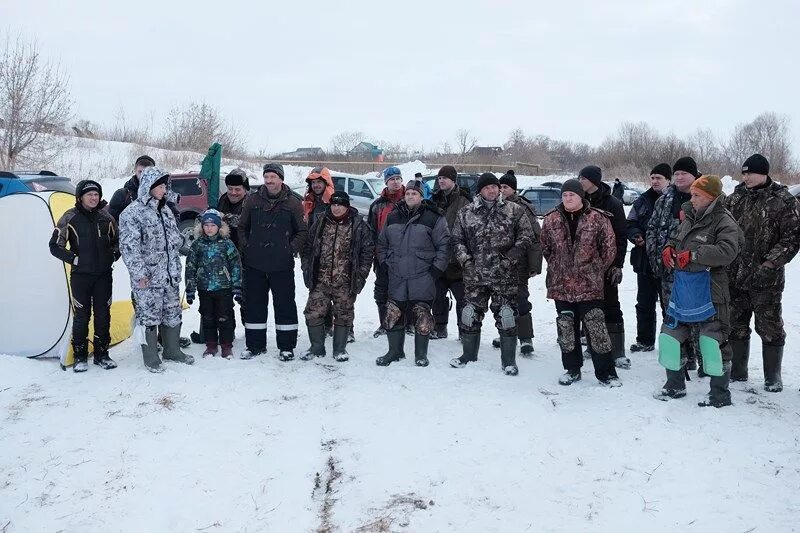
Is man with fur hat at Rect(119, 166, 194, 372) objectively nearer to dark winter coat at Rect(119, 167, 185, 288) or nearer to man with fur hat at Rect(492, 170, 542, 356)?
dark winter coat at Rect(119, 167, 185, 288)

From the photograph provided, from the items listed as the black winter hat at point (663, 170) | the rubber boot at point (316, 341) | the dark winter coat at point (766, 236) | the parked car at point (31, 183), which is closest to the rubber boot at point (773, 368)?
the dark winter coat at point (766, 236)

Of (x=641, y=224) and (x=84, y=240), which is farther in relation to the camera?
(x=641, y=224)

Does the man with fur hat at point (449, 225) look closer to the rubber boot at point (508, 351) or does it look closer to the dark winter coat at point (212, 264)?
the rubber boot at point (508, 351)

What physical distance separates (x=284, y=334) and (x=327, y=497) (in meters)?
2.76

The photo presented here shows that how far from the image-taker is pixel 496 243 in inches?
226

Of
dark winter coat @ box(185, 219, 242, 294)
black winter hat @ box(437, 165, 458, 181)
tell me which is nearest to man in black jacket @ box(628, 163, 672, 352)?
black winter hat @ box(437, 165, 458, 181)

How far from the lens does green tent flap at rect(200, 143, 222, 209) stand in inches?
314

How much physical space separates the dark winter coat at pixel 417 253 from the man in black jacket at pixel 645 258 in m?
1.87

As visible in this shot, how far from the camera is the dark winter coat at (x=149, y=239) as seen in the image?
5.64 meters

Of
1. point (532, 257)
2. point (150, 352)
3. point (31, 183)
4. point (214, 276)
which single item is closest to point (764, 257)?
point (532, 257)

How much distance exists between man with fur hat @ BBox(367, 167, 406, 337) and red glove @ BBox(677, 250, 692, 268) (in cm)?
288

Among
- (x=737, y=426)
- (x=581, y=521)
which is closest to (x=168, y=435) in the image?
(x=581, y=521)

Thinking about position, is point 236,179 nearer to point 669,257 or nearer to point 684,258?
point 669,257

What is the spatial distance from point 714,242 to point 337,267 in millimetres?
3300
